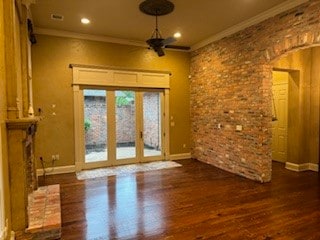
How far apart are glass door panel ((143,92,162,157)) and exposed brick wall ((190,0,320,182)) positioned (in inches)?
48.5

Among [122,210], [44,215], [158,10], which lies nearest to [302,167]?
[122,210]

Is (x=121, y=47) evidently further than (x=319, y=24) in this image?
Yes

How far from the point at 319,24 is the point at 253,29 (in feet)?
4.49

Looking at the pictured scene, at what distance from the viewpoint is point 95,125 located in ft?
20.1

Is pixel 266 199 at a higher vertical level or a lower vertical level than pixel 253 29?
lower

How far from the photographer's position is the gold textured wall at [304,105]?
5.61 metres

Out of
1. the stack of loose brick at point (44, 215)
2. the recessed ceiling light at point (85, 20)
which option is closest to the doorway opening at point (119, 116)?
the recessed ceiling light at point (85, 20)

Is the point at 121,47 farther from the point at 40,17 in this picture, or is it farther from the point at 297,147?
the point at 297,147

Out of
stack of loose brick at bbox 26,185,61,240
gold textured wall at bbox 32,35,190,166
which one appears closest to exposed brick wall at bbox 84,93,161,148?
gold textured wall at bbox 32,35,190,166

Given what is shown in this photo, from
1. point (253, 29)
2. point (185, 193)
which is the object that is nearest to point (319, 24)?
point (253, 29)

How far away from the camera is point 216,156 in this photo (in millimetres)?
6203

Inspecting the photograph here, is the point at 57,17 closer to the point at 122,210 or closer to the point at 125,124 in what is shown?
the point at 125,124

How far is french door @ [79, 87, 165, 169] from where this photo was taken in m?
6.08

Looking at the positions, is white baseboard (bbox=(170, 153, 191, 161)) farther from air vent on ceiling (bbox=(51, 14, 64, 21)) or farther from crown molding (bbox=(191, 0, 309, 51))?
air vent on ceiling (bbox=(51, 14, 64, 21))
